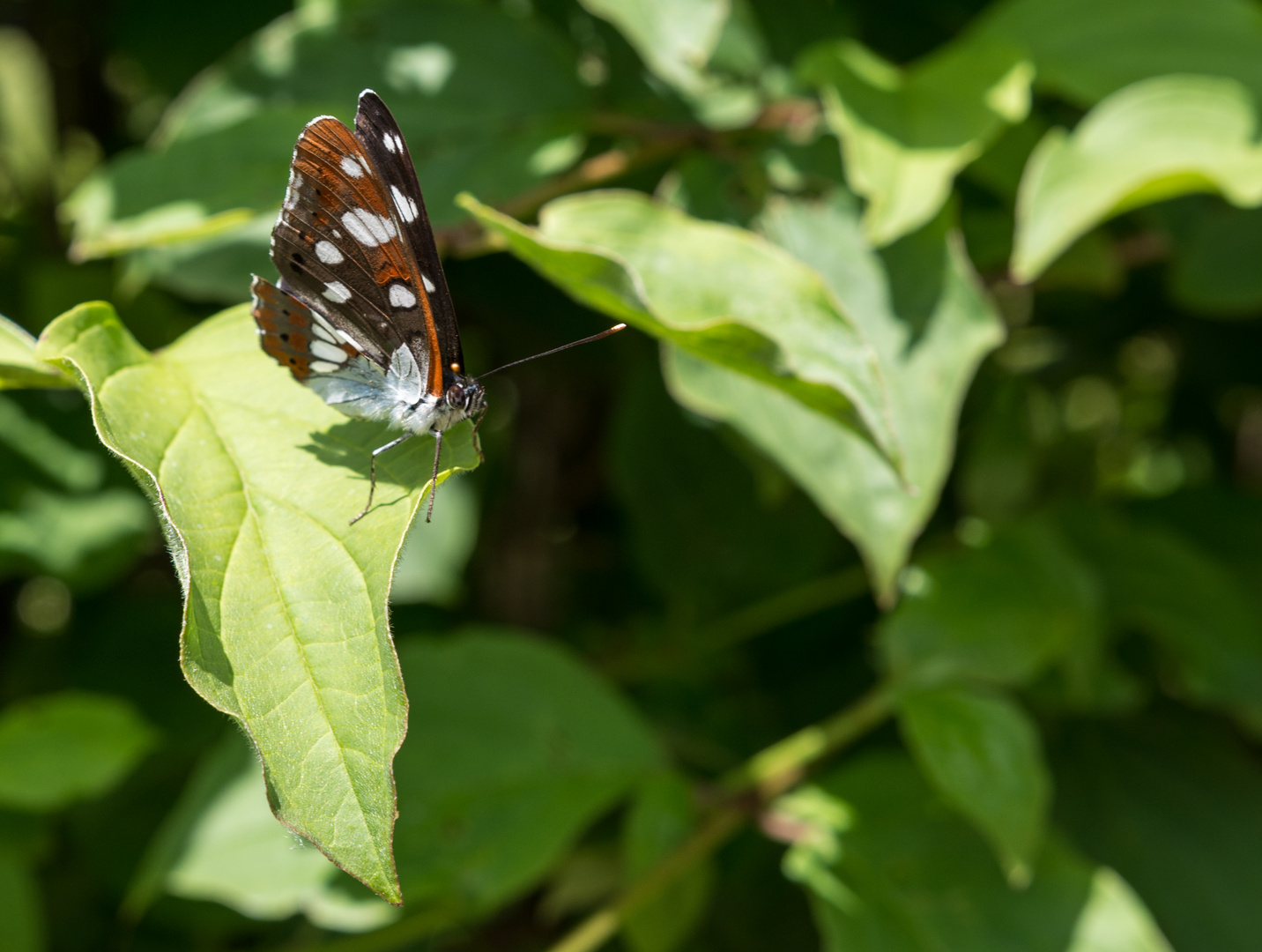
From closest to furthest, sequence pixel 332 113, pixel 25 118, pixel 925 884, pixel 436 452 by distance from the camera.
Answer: pixel 436 452
pixel 332 113
pixel 925 884
pixel 25 118

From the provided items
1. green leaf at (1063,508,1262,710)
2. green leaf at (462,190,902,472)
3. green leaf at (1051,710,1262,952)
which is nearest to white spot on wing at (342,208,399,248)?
green leaf at (462,190,902,472)

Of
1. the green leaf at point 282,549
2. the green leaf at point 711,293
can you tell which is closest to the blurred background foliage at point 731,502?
the green leaf at point 711,293

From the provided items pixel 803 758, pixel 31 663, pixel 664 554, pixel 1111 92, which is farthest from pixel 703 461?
pixel 31 663

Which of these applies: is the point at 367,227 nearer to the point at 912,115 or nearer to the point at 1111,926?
the point at 912,115

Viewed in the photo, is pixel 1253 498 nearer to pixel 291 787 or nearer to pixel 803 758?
pixel 803 758

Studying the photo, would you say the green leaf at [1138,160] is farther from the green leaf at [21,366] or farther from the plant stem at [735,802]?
the green leaf at [21,366]

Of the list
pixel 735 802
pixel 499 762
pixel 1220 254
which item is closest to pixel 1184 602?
pixel 1220 254
